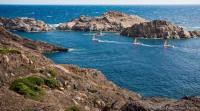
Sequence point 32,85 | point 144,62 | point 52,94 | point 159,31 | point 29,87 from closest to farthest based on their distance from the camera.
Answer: point 29,87, point 32,85, point 52,94, point 144,62, point 159,31

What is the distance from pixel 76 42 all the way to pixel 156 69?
58.0 meters

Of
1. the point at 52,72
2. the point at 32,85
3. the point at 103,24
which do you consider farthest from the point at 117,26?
the point at 32,85

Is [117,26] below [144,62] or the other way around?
the other way around

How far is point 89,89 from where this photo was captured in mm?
37750

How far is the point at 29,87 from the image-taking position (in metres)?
32.0

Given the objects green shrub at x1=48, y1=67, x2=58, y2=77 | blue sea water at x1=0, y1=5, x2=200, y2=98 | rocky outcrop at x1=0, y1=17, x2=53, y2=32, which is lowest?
blue sea water at x1=0, y1=5, x2=200, y2=98

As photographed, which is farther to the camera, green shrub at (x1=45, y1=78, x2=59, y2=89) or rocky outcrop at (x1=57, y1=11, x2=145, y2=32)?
rocky outcrop at (x1=57, y1=11, x2=145, y2=32)

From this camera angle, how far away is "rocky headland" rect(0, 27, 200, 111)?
2697 cm

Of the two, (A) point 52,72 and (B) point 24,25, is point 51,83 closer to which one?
(A) point 52,72

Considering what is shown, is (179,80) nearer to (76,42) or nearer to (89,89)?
(89,89)

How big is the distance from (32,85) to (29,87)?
2.01ft

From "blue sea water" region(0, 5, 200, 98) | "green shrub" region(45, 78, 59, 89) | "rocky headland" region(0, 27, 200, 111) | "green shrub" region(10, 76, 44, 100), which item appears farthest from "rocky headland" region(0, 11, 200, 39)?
"green shrub" region(10, 76, 44, 100)

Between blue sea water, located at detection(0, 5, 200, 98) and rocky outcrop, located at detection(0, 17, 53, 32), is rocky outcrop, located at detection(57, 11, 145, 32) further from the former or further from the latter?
blue sea water, located at detection(0, 5, 200, 98)

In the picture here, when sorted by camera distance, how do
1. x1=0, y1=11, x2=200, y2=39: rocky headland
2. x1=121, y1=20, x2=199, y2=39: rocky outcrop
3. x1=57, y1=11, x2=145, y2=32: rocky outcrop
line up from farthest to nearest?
x1=57, y1=11, x2=145, y2=32: rocky outcrop, x1=0, y1=11, x2=200, y2=39: rocky headland, x1=121, y1=20, x2=199, y2=39: rocky outcrop
